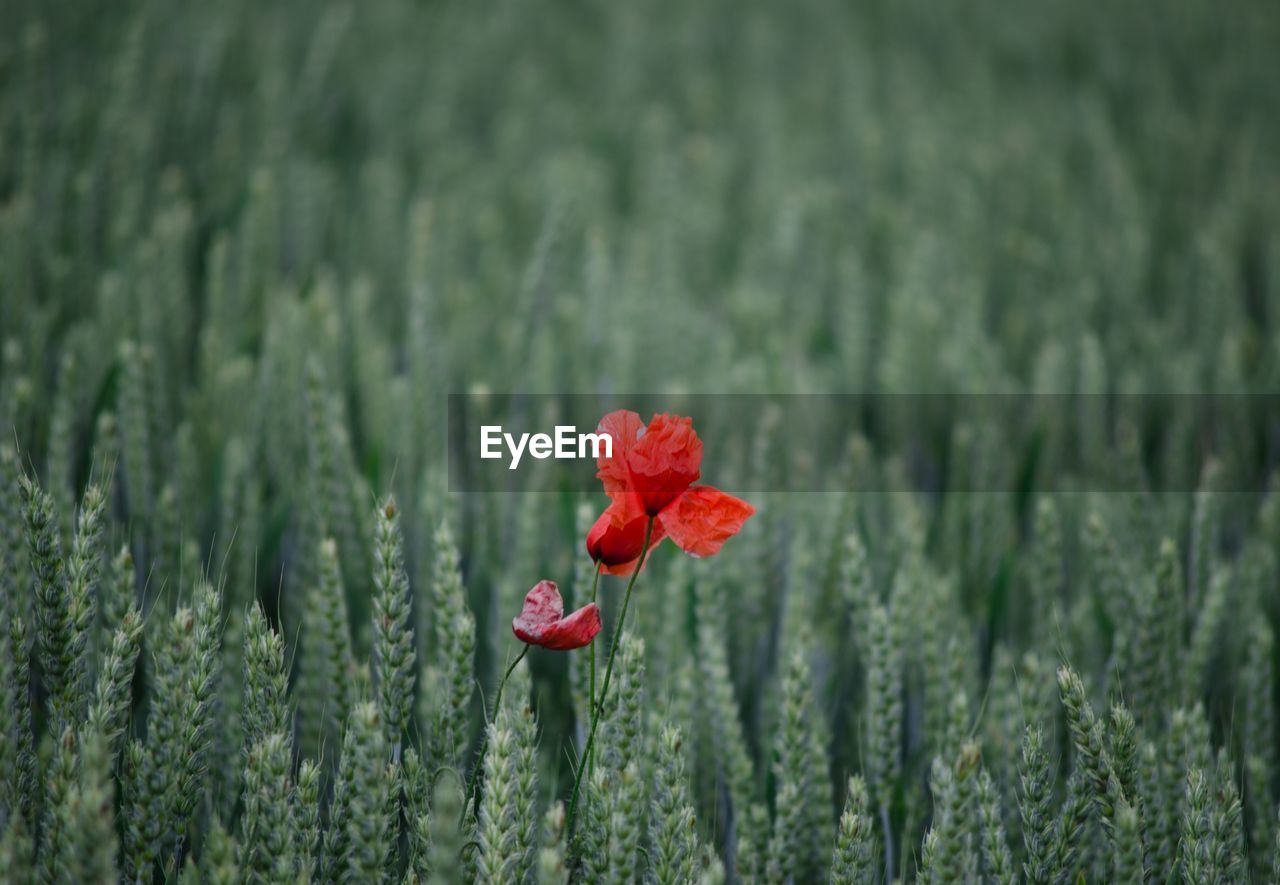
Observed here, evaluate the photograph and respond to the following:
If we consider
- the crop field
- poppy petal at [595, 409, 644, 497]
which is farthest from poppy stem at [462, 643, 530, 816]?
A: poppy petal at [595, 409, 644, 497]

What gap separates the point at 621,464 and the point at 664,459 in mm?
44

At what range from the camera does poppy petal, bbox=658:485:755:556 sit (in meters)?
0.75

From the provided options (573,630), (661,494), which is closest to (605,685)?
(573,630)

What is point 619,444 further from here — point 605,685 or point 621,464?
point 605,685

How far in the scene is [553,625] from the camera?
0.76 meters

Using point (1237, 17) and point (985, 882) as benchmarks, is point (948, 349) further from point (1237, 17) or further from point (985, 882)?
point (1237, 17)

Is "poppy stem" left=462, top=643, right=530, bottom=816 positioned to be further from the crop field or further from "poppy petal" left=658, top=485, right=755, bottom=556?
"poppy petal" left=658, top=485, right=755, bottom=556

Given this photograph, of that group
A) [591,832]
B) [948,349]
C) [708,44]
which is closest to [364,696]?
[591,832]

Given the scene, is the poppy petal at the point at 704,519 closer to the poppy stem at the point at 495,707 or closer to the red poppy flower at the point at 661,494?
the red poppy flower at the point at 661,494

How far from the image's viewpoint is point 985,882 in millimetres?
989

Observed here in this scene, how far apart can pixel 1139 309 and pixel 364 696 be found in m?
1.89

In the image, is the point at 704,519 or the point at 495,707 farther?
the point at 495,707

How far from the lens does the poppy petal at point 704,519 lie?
75 centimetres

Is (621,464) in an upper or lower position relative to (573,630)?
upper
